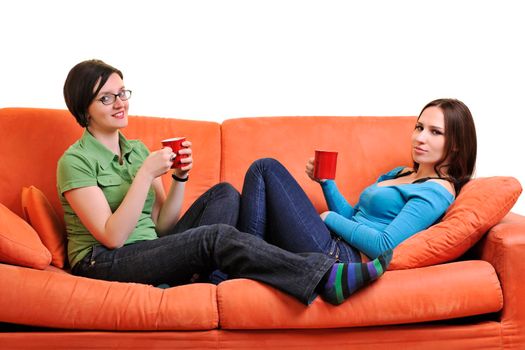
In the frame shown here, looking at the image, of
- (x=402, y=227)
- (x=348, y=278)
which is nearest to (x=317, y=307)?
(x=348, y=278)

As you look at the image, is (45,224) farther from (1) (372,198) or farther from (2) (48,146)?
(1) (372,198)

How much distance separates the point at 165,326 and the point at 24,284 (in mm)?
432

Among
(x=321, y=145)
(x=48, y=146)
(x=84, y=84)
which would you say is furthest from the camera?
(x=321, y=145)

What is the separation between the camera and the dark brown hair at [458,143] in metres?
2.31

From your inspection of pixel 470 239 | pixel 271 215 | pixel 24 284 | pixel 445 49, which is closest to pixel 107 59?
pixel 271 215

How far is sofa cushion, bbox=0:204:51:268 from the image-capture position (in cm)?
190

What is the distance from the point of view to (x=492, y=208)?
207 centimetres

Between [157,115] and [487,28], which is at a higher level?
[487,28]

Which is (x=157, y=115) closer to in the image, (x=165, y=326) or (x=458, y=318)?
(x=165, y=326)

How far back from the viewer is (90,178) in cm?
206

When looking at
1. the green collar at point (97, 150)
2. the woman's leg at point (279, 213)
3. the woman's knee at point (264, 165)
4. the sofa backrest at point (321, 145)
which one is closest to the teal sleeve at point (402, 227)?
the woman's leg at point (279, 213)

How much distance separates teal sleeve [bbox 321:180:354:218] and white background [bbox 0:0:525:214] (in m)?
0.72

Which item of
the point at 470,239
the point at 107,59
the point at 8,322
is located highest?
the point at 107,59

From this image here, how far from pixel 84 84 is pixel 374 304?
46.3 inches
